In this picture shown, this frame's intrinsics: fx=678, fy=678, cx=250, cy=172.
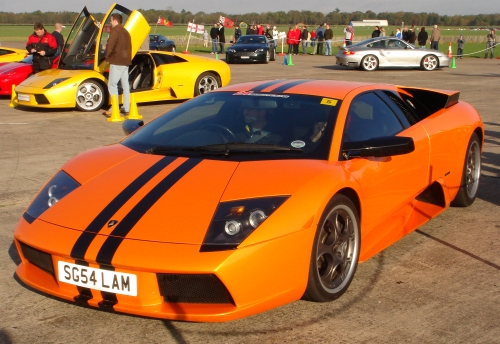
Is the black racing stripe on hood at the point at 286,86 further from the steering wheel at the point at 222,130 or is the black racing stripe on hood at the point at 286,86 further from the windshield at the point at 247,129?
the steering wheel at the point at 222,130

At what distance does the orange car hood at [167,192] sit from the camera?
3.64 m

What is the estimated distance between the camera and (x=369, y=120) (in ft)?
16.1

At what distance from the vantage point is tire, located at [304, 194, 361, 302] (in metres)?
3.82

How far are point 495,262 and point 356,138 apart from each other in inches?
53.2

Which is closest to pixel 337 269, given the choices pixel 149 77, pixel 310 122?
pixel 310 122

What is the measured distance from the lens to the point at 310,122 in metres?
4.55

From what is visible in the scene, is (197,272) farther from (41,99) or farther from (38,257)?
(41,99)

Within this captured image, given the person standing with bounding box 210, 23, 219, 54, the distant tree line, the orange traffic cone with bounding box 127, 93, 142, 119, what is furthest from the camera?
the distant tree line

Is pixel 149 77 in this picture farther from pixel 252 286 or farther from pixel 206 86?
pixel 252 286

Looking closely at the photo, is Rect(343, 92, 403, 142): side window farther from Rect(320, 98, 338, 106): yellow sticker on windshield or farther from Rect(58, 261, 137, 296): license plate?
Rect(58, 261, 137, 296): license plate

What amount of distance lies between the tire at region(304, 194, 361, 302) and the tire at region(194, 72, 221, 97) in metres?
9.96

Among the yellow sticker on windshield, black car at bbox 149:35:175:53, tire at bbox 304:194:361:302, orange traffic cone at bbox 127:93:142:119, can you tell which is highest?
the yellow sticker on windshield

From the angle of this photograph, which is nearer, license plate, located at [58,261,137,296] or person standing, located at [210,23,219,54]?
license plate, located at [58,261,137,296]

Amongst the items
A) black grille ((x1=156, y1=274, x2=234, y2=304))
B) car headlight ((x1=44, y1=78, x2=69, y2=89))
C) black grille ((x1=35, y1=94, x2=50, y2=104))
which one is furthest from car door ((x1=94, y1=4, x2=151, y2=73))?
black grille ((x1=156, y1=274, x2=234, y2=304))
